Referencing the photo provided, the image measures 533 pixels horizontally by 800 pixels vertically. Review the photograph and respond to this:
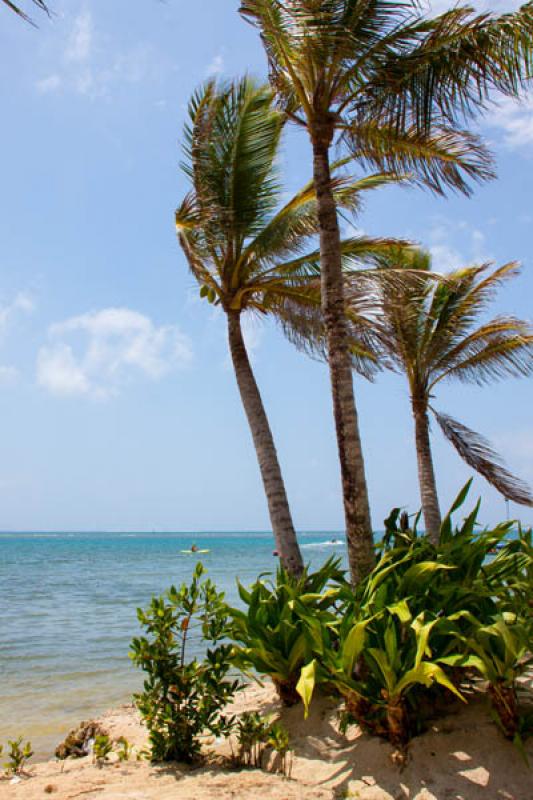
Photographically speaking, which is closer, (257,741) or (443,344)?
(257,741)

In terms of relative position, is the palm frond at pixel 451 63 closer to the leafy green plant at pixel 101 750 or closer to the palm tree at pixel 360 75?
the palm tree at pixel 360 75

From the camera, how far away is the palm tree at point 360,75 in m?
5.91

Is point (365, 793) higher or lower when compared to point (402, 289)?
lower

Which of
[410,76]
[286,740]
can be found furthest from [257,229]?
[286,740]

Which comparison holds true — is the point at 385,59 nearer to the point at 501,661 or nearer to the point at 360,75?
the point at 360,75

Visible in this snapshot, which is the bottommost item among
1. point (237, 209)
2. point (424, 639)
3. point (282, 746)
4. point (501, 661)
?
point (282, 746)

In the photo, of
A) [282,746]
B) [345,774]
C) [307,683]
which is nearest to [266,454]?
[282,746]

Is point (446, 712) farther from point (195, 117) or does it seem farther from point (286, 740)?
point (195, 117)

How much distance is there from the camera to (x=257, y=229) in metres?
8.82

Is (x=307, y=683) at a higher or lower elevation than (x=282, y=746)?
higher

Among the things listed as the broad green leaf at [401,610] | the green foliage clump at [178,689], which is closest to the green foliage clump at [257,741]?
the green foliage clump at [178,689]

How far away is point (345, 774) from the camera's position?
4086 millimetres

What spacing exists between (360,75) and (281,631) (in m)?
5.51

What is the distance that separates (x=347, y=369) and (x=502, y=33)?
11.7 ft
